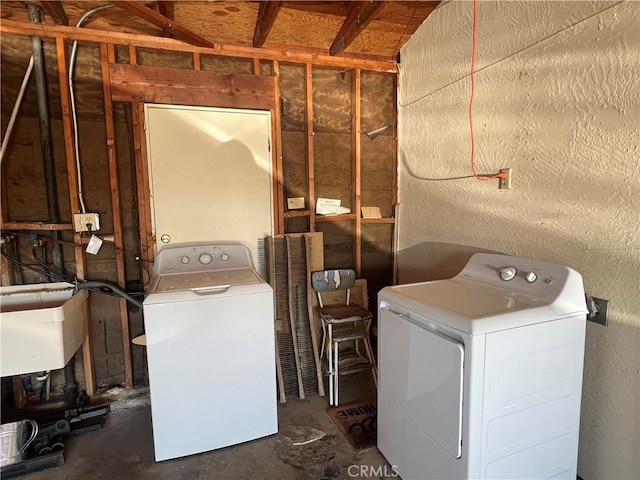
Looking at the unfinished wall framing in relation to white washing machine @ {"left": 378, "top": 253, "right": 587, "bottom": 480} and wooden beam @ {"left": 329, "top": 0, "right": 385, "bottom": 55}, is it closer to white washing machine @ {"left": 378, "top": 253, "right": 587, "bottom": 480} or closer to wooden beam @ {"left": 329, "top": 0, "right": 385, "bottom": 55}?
wooden beam @ {"left": 329, "top": 0, "right": 385, "bottom": 55}

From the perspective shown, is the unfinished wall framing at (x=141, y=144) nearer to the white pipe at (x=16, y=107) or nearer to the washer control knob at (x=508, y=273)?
the white pipe at (x=16, y=107)

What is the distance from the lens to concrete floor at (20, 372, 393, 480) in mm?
1925

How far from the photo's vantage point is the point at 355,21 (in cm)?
244

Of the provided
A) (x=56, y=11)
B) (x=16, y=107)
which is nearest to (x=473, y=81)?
(x=56, y=11)

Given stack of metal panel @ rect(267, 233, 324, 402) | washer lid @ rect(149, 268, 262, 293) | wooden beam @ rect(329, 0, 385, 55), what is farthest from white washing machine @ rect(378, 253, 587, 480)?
wooden beam @ rect(329, 0, 385, 55)

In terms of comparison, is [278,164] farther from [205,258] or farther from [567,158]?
[567,158]

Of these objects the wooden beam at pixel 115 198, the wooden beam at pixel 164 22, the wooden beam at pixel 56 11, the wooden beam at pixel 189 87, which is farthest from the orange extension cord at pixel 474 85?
the wooden beam at pixel 56 11

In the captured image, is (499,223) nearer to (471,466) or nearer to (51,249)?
(471,466)

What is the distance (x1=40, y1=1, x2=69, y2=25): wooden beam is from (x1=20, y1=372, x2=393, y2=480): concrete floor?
2.55m

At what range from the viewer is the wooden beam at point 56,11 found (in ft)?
7.04

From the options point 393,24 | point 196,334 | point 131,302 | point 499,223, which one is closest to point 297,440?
point 196,334

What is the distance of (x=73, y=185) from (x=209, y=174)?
2.85ft

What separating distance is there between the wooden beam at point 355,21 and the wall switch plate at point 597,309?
1.94 m

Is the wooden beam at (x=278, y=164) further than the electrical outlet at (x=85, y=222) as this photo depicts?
Yes
